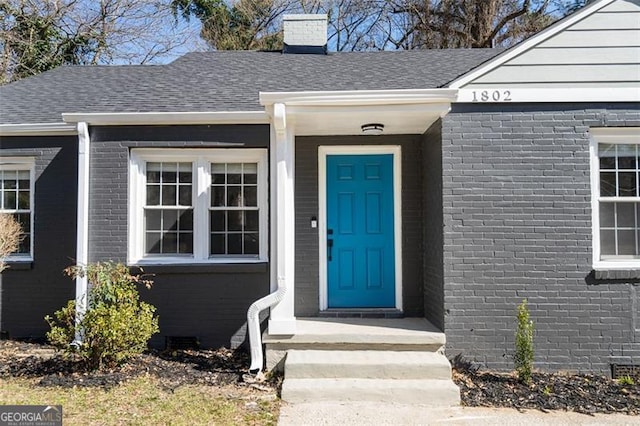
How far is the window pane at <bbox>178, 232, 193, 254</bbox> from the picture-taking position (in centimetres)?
606

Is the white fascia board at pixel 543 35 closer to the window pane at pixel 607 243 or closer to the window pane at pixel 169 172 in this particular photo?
the window pane at pixel 607 243

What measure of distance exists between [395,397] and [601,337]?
8.11 ft

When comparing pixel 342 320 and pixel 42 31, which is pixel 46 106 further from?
pixel 42 31

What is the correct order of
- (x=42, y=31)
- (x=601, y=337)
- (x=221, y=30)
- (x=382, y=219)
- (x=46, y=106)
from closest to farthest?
(x=601, y=337) < (x=382, y=219) < (x=46, y=106) < (x=42, y=31) < (x=221, y=30)

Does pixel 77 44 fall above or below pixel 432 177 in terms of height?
above

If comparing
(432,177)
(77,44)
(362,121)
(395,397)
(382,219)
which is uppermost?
(77,44)

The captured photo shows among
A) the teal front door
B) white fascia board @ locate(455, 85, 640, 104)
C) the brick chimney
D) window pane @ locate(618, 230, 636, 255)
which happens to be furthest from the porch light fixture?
the brick chimney

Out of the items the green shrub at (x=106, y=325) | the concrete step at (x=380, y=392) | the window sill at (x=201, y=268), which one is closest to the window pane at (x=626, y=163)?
the concrete step at (x=380, y=392)

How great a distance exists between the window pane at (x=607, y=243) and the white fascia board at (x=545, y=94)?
150 centimetres

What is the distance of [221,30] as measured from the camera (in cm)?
1719

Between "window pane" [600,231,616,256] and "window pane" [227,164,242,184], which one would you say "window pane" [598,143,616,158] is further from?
"window pane" [227,164,242,184]

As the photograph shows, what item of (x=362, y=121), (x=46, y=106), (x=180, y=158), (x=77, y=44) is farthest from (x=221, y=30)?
(x=362, y=121)

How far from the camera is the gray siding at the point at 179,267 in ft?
19.0

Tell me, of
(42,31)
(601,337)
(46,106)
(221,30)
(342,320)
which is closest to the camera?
(601,337)
